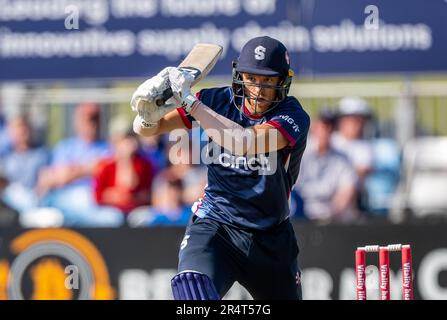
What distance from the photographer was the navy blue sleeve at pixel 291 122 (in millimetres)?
6527

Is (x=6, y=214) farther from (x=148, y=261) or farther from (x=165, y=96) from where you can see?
(x=165, y=96)

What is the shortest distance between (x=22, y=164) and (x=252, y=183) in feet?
15.2

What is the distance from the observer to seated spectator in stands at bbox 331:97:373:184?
10.4 m

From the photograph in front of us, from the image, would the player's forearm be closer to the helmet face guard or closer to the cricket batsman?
the cricket batsman

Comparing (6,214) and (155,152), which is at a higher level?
(155,152)

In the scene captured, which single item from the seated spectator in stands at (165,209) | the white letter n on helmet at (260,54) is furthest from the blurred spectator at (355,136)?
the white letter n on helmet at (260,54)

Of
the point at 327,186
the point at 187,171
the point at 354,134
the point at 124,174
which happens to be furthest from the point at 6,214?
the point at 354,134

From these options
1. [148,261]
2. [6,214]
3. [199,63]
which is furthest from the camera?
[6,214]

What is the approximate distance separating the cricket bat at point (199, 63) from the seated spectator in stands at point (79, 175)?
3845mm

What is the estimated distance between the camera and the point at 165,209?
1041 cm

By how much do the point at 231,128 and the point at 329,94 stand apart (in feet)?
14.4

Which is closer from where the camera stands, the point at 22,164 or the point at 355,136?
the point at 355,136

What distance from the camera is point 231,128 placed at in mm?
6312

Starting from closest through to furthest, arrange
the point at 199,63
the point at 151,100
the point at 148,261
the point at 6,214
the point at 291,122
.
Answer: the point at 151,100 → the point at 291,122 → the point at 199,63 → the point at 148,261 → the point at 6,214
